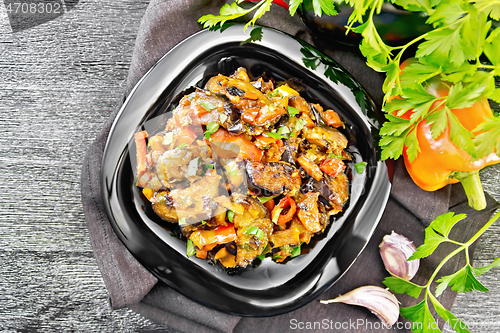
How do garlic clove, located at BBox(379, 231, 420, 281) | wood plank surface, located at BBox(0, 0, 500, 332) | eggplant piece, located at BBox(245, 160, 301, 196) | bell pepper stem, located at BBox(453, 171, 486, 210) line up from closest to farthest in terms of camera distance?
eggplant piece, located at BBox(245, 160, 301, 196) < bell pepper stem, located at BBox(453, 171, 486, 210) < garlic clove, located at BBox(379, 231, 420, 281) < wood plank surface, located at BBox(0, 0, 500, 332)

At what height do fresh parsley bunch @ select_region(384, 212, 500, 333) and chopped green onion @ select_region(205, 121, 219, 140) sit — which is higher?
chopped green onion @ select_region(205, 121, 219, 140)

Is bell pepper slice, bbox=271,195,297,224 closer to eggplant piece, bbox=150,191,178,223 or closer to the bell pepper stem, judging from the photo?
eggplant piece, bbox=150,191,178,223

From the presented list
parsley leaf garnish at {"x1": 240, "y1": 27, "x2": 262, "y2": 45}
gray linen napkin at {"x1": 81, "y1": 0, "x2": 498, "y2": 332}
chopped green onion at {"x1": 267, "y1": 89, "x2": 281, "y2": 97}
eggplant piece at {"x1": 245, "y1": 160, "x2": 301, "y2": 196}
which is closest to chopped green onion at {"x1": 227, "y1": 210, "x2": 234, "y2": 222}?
eggplant piece at {"x1": 245, "y1": 160, "x2": 301, "y2": 196}

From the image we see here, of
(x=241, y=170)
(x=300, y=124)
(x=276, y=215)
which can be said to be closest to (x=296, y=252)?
(x=276, y=215)

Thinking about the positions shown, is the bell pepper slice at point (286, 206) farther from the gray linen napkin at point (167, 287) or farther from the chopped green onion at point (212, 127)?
the gray linen napkin at point (167, 287)

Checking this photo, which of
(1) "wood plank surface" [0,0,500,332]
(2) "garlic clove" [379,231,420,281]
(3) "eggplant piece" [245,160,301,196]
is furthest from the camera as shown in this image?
(1) "wood plank surface" [0,0,500,332]

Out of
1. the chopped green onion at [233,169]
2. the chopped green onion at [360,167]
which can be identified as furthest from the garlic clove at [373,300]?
the chopped green onion at [233,169]
